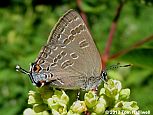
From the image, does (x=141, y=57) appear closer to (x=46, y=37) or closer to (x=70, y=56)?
(x=70, y=56)

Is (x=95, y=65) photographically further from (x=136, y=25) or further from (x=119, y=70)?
(x=136, y=25)

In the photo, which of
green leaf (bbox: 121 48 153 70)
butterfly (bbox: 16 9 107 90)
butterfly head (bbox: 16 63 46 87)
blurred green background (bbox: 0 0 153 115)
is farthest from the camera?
blurred green background (bbox: 0 0 153 115)

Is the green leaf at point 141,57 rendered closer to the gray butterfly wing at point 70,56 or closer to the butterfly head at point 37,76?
the gray butterfly wing at point 70,56

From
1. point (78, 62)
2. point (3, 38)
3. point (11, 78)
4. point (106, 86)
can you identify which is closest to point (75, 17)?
point (78, 62)

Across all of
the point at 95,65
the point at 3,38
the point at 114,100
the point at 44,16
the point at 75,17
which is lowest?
the point at 114,100

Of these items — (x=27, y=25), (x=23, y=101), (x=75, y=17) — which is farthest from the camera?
(x=27, y=25)

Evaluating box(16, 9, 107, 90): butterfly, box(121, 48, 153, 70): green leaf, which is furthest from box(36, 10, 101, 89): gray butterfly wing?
box(121, 48, 153, 70): green leaf

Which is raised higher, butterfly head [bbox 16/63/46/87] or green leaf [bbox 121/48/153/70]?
green leaf [bbox 121/48/153/70]

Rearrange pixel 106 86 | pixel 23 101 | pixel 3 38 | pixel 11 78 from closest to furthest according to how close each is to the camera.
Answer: pixel 106 86, pixel 23 101, pixel 11 78, pixel 3 38

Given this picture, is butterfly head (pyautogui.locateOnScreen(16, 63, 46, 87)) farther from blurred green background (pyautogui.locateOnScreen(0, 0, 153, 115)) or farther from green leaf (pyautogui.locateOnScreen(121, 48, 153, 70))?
green leaf (pyautogui.locateOnScreen(121, 48, 153, 70))
